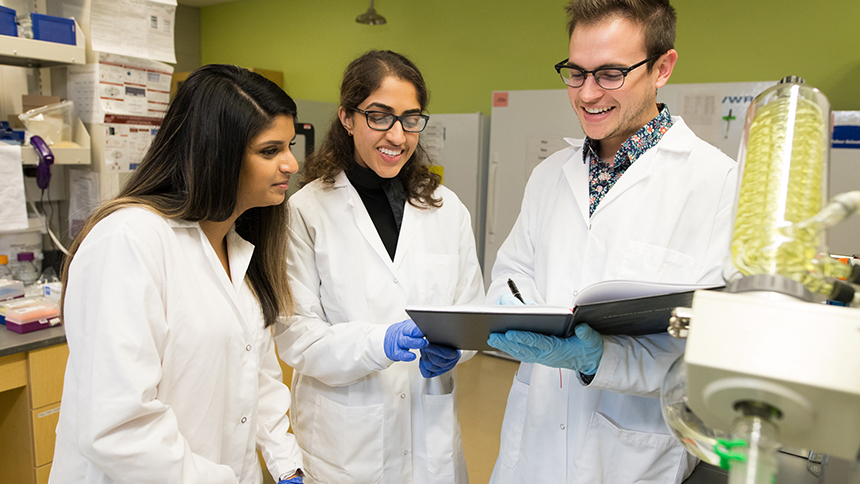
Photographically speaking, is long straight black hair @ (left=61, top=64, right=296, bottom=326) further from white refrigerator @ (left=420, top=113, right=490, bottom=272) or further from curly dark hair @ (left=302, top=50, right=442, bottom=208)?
white refrigerator @ (left=420, top=113, right=490, bottom=272)

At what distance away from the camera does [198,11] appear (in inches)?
239

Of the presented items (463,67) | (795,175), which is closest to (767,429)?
(795,175)

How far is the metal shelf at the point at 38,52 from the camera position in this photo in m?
1.79

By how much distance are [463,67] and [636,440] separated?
3.96 meters

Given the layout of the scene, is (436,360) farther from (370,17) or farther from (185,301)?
(370,17)

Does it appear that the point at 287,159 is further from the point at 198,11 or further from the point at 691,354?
the point at 198,11

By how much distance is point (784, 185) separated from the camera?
44 centimetres

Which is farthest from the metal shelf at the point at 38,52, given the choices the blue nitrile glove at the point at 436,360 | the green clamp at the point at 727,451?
A: the green clamp at the point at 727,451

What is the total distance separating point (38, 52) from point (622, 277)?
208cm

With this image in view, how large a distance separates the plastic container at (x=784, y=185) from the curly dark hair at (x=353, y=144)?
3.23 ft

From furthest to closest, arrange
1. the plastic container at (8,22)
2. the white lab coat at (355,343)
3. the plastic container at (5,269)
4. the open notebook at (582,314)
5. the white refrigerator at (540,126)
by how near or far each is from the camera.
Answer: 1. the white refrigerator at (540,126)
2. the plastic container at (5,269)
3. the plastic container at (8,22)
4. the white lab coat at (355,343)
5. the open notebook at (582,314)

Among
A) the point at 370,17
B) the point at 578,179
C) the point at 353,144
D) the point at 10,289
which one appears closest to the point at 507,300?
the point at 578,179

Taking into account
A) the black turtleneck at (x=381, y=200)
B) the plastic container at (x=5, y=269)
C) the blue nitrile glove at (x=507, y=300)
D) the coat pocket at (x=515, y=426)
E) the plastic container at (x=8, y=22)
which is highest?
the plastic container at (x=8, y=22)

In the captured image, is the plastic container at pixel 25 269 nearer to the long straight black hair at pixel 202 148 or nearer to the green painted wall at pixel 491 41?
the long straight black hair at pixel 202 148
